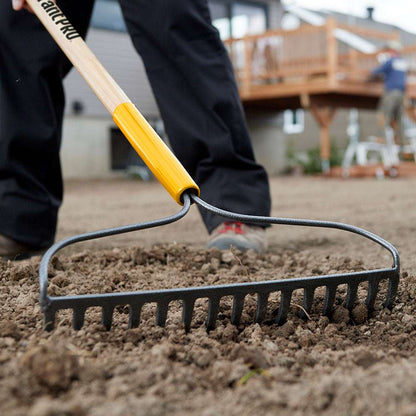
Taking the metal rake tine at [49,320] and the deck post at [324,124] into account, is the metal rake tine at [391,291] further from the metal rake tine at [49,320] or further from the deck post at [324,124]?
the deck post at [324,124]

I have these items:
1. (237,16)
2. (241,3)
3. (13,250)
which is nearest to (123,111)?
(13,250)

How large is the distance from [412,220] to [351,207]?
1105mm

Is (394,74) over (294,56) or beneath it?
beneath

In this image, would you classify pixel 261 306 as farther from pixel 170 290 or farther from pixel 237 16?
pixel 237 16

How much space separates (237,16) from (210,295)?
1192 cm

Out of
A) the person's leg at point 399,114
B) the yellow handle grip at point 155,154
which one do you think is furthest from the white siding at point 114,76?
the yellow handle grip at point 155,154

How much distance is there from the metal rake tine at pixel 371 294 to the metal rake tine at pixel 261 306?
0.26 meters

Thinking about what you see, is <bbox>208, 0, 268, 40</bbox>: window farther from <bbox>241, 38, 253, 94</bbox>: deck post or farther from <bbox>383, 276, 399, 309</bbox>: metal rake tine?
<bbox>383, 276, 399, 309</bbox>: metal rake tine

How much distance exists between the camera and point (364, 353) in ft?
3.50

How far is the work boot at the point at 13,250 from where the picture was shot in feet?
7.15

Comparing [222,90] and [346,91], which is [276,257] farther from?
[346,91]

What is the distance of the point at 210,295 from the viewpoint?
1215mm

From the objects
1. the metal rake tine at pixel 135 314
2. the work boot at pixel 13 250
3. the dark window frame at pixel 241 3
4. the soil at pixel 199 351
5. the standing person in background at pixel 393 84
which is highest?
the dark window frame at pixel 241 3

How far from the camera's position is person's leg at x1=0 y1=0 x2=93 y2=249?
2150 mm
